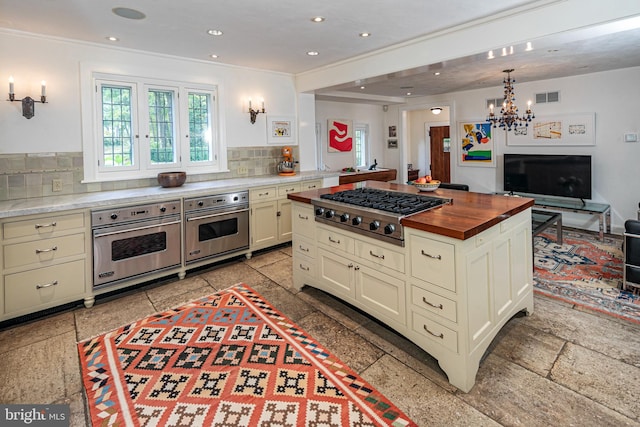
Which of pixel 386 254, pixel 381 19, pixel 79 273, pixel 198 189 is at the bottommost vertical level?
pixel 79 273

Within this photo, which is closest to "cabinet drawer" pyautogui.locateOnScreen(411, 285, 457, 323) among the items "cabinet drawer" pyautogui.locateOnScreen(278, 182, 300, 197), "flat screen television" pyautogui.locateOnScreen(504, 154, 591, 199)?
"cabinet drawer" pyautogui.locateOnScreen(278, 182, 300, 197)

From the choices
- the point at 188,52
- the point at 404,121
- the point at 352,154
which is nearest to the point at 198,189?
the point at 188,52

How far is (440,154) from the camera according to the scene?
970 centimetres

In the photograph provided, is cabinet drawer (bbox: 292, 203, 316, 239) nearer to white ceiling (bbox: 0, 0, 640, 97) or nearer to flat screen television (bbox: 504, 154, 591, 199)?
white ceiling (bbox: 0, 0, 640, 97)

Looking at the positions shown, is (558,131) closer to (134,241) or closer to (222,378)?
(222,378)

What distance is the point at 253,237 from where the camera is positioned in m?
4.45

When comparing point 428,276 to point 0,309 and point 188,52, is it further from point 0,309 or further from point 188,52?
point 188,52

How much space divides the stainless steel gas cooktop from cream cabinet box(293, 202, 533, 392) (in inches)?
2.9

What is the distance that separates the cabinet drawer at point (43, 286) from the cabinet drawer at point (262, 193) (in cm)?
190

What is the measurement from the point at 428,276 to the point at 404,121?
672 centimetres

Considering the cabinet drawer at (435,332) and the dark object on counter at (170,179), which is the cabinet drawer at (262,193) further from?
the cabinet drawer at (435,332)

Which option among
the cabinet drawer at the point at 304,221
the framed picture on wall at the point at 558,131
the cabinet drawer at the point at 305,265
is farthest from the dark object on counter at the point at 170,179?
the framed picture on wall at the point at 558,131

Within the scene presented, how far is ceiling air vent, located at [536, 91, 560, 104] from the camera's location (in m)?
5.60

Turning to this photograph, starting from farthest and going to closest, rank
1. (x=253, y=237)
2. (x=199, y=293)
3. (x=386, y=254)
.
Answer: (x=253, y=237)
(x=199, y=293)
(x=386, y=254)
